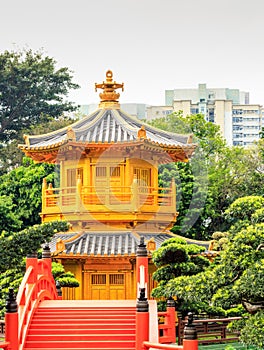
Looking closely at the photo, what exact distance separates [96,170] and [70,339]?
8.31 metres

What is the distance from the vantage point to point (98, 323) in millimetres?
15867

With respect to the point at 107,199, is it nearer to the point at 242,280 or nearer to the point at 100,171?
the point at 100,171

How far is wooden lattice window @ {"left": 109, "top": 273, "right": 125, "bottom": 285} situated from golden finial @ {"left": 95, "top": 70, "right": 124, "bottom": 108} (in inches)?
194

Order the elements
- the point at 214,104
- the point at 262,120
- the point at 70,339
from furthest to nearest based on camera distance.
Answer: the point at 262,120 → the point at 214,104 → the point at 70,339

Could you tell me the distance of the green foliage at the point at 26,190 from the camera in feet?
103

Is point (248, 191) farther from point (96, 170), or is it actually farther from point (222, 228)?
point (96, 170)

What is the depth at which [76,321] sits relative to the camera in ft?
52.5

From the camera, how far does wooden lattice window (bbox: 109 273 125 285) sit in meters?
22.6

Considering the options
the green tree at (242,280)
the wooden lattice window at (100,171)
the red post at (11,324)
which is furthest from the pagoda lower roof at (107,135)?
the red post at (11,324)

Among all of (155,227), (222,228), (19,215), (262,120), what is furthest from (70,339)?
(262,120)

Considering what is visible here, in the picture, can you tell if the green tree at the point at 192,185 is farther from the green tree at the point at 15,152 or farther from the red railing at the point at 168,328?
the red railing at the point at 168,328

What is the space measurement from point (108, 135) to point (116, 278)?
3.74 m

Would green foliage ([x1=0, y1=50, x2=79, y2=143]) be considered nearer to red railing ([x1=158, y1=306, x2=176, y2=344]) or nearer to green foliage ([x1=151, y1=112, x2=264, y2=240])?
green foliage ([x1=151, y1=112, x2=264, y2=240])

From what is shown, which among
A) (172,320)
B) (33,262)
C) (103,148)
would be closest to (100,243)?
(103,148)
